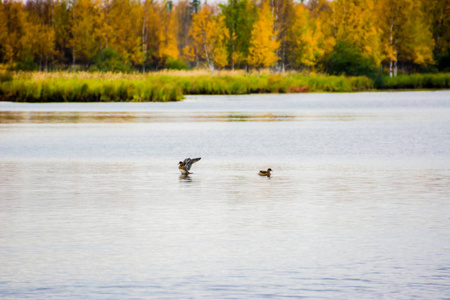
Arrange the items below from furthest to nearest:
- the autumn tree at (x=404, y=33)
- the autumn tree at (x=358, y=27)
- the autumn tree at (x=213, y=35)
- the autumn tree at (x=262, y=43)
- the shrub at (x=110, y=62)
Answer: the autumn tree at (x=213, y=35)
the autumn tree at (x=404, y=33)
the autumn tree at (x=262, y=43)
the shrub at (x=110, y=62)
the autumn tree at (x=358, y=27)

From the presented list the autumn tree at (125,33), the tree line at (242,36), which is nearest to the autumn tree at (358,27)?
the tree line at (242,36)

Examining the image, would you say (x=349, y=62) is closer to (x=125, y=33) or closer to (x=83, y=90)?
(x=125, y=33)

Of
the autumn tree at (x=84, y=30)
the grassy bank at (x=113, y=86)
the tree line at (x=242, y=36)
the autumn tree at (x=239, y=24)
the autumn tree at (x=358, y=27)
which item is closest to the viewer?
the grassy bank at (x=113, y=86)

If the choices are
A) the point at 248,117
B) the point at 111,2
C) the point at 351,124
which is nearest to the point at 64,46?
the point at 111,2

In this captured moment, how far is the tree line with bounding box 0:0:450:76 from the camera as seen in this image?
84.8m

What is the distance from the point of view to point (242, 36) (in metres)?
96.2

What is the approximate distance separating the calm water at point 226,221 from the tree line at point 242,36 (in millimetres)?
62237

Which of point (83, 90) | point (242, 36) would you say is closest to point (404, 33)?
point (242, 36)

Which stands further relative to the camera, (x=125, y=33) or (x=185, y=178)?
(x=125, y=33)

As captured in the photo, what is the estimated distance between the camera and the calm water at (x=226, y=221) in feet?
22.3

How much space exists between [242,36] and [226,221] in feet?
288

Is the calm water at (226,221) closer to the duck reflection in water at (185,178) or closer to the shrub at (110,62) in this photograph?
the duck reflection in water at (185,178)

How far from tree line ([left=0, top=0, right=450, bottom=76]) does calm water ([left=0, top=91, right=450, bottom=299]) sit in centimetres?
6224

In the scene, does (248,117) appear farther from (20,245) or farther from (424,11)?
(424,11)
